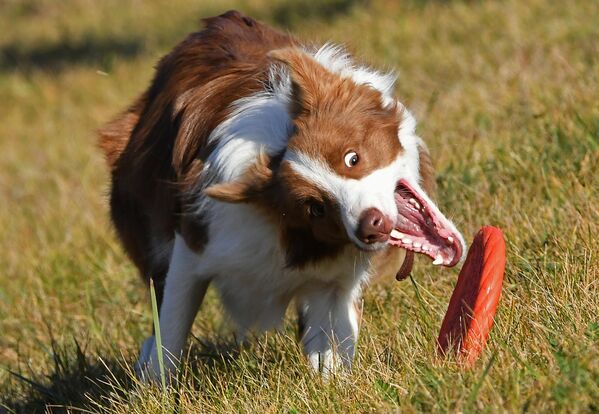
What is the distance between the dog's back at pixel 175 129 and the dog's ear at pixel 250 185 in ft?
1.15

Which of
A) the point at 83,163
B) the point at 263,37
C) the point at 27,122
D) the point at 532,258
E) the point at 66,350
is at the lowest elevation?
the point at 27,122

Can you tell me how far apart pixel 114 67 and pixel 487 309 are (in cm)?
845

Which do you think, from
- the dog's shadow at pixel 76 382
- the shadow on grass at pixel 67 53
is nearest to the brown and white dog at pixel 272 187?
the dog's shadow at pixel 76 382

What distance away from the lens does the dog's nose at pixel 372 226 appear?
346cm

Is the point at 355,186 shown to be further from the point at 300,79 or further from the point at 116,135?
the point at 116,135

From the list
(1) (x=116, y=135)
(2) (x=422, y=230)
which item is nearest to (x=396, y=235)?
(2) (x=422, y=230)

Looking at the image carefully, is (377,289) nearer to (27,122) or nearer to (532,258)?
(532,258)

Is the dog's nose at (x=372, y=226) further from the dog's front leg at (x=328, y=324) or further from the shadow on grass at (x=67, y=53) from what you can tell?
the shadow on grass at (x=67, y=53)

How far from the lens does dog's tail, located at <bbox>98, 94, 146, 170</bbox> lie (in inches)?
200

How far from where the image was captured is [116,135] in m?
5.11

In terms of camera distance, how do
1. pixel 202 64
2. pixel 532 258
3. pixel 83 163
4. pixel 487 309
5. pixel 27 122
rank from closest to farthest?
pixel 487 309 → pixel 532 258 → pixel 202 64 → pixel 83 163 → pixel 27 122

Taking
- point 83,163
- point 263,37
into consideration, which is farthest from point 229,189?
point 83,163

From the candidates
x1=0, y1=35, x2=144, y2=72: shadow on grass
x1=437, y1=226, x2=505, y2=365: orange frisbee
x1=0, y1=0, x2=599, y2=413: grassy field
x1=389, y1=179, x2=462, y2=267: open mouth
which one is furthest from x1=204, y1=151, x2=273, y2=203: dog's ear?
x1=0, y1=35, x2=144, y2=72: shadow on grass

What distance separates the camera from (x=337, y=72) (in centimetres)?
407
